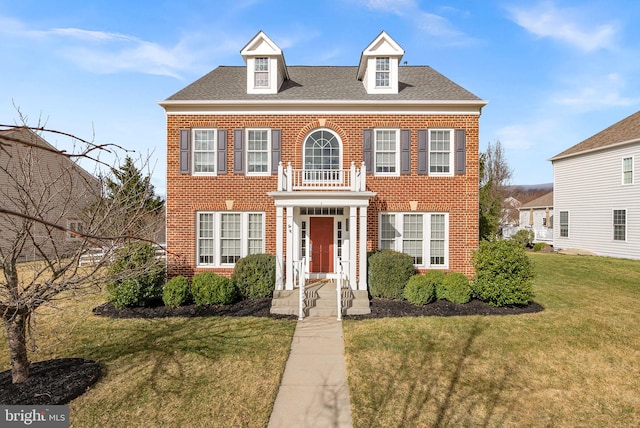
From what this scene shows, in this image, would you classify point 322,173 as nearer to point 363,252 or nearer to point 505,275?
point 363,252

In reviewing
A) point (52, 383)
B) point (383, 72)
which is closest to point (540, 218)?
point (383, 72)

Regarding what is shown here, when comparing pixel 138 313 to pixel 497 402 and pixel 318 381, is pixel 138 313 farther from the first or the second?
pixel 497 402

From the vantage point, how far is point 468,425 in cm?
508

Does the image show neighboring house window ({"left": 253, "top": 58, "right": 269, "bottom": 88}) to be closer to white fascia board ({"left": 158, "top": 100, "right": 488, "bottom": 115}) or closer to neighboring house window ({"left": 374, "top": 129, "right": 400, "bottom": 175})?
white fascia board ({"left": 158, "top": 100, "right": 488, "bottom": 115})

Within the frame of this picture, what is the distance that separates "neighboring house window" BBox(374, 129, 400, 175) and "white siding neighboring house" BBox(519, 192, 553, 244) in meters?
25.1

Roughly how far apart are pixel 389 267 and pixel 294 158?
5398 millimetres

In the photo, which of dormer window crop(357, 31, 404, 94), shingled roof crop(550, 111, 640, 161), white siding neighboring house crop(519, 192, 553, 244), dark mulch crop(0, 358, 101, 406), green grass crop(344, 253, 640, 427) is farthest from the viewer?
white siding neighboring house crop(519, 192, 553, 244)

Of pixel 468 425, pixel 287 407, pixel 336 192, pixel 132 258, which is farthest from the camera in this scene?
pixel 336 192

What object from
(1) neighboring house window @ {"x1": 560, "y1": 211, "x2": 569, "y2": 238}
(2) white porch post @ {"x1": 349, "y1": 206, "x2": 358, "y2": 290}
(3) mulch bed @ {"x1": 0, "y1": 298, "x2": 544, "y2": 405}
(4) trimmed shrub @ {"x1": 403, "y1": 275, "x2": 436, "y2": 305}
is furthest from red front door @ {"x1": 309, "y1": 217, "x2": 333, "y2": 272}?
(1) neighboring house window @ {"x1": 560, "y1": 211, "x2": 569, "y2": 238}

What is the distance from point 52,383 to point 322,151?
10.0 m

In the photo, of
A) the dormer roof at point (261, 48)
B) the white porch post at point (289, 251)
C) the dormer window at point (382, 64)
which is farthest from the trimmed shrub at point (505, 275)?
the dormer roof at point (261, 48)

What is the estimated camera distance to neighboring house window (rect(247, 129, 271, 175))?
41.3 feet

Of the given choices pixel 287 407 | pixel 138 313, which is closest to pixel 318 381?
pixel 287 407

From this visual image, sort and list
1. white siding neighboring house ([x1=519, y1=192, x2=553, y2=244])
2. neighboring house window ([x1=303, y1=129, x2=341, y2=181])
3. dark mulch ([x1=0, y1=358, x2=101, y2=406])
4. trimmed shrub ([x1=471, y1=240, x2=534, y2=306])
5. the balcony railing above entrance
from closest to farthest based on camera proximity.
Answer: dark mulch ([x1=0, y1=358, x2=101, y2=406]) < trimmed shrub ([x1=471, y1=240, x2=534, y2=306]) < the balcony railing above entrance < neighboring house window ([x1=303, y1=129, x2=341, y2=181]) < white siding neighboring house ([x1=519, y1=192, x2=553, y2=244])
